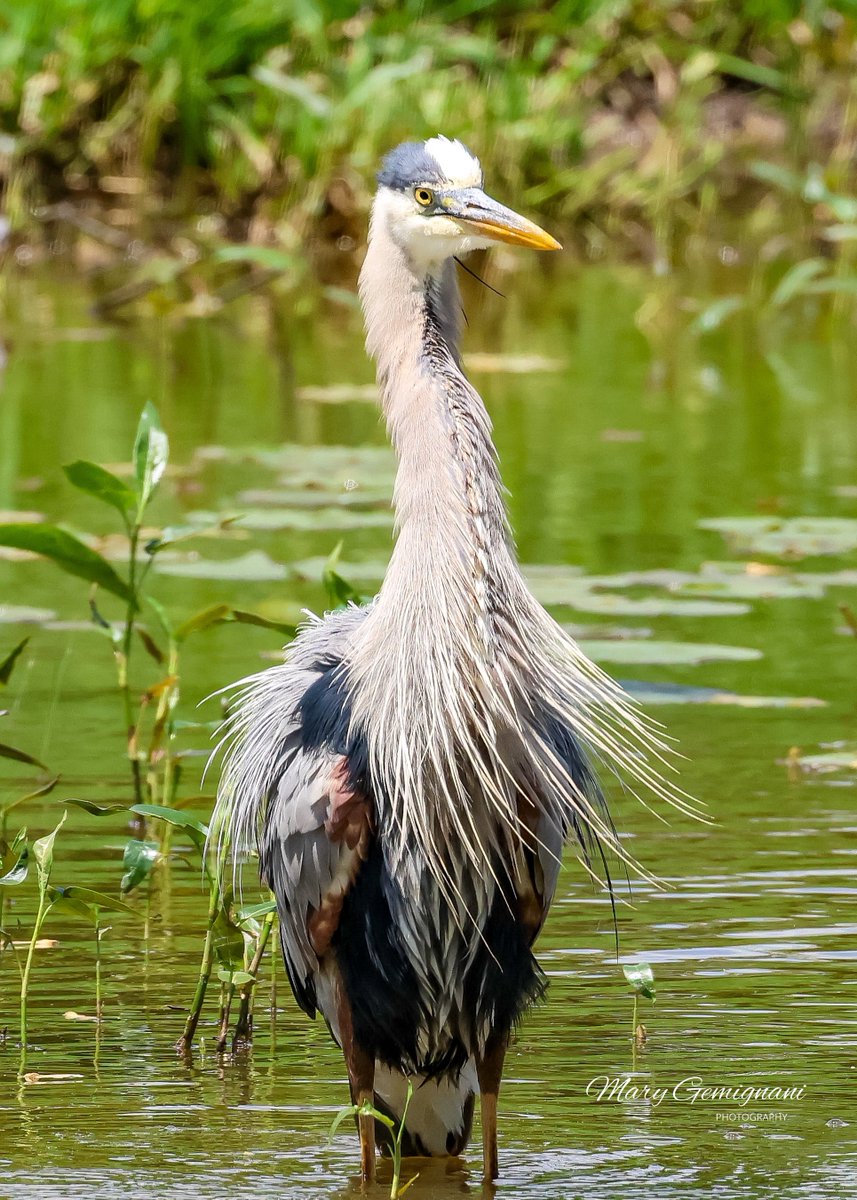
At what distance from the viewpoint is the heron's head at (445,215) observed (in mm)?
4309

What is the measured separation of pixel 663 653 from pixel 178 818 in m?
3.03

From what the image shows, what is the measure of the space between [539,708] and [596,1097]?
0.77 meters

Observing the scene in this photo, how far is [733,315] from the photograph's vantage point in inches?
596

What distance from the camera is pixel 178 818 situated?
440cm

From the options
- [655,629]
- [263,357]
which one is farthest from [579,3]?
[655,629]

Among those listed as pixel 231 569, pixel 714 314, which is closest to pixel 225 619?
pixel 231 569

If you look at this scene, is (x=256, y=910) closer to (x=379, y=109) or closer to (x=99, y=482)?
(x=99, y=482)

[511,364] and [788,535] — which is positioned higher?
[511,364]

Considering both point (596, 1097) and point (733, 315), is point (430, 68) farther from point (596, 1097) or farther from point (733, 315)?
point (596, 1097)

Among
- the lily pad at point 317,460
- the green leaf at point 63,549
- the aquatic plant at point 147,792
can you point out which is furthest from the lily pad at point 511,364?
the green leaf at point 63,549

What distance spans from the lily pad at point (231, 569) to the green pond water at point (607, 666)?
3cm

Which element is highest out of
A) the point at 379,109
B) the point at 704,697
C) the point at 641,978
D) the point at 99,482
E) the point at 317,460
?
the point at 379,109

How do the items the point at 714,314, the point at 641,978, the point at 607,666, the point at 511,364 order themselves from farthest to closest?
the point at 511,364
the point at 714,314
the point at 607,666
the point at 641,978

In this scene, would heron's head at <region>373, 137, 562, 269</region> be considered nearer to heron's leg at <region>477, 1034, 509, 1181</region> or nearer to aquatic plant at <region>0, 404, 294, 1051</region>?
aquatic plant at <region>0, 404, 294, 1051</region>
